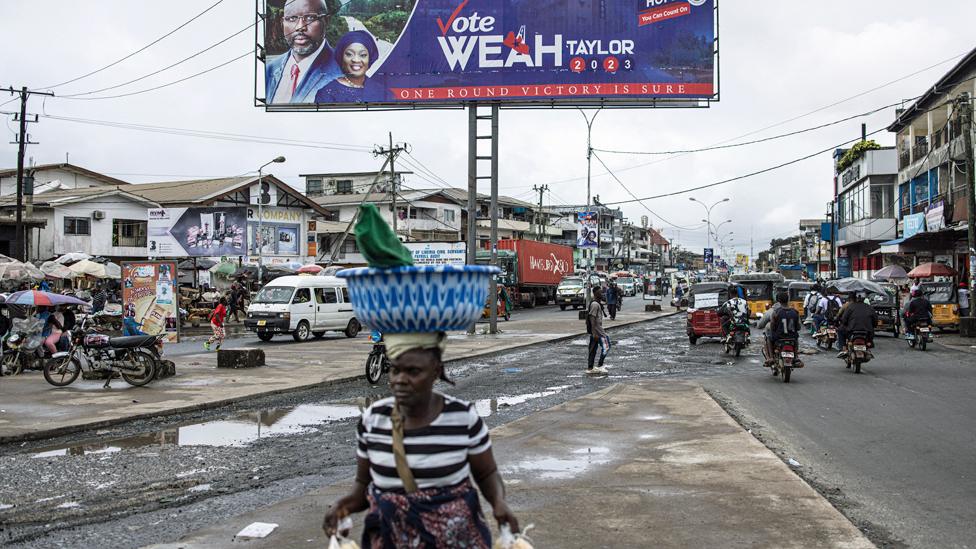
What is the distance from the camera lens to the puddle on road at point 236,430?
31.8ft

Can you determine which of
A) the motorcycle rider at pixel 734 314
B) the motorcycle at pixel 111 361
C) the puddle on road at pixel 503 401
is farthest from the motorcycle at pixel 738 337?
the motorcycle at pixel 111 361

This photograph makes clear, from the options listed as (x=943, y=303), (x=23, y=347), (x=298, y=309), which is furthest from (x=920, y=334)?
(x=23, y=347)

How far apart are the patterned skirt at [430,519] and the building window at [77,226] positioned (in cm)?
4921

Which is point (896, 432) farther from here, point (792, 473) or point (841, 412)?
point (792, 473)

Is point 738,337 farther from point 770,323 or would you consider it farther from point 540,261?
point 540,261

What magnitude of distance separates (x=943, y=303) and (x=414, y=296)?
30.3 m

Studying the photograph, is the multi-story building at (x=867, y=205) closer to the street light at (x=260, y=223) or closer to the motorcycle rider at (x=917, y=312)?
the motorcycle rider at (x=917, y=312)

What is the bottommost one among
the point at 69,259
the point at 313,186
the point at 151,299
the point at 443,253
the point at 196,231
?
the point at 151,299

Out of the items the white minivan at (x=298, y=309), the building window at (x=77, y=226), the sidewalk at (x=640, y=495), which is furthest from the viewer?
the building window at (x=77, y=226)

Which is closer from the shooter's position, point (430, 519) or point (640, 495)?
point (430, 519)

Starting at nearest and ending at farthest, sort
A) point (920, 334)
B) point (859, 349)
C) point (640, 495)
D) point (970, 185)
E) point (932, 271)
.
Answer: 1. point (640, 495)
2. point (859, 349)
3. point (920, 334)
4. point (970, 185)
5. point (932, 271)

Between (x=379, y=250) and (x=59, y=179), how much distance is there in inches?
2626

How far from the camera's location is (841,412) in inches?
462

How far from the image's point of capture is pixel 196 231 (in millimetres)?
39406
